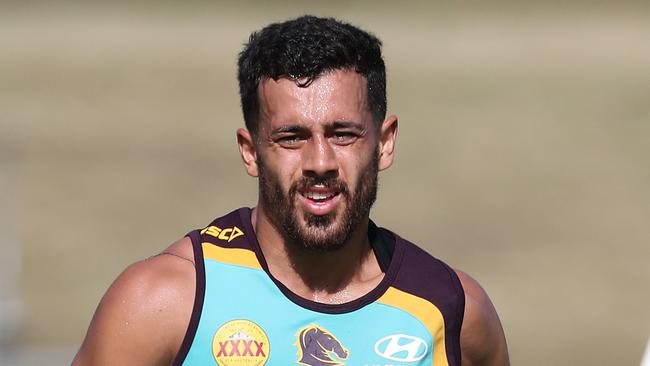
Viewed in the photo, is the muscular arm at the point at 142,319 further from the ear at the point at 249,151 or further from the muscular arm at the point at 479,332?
the muscular arm at the point at 479,332

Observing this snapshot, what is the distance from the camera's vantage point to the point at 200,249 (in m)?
3.83

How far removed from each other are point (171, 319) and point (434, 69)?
11.3 m

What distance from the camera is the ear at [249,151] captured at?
12.7ft

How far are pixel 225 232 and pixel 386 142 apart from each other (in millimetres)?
585

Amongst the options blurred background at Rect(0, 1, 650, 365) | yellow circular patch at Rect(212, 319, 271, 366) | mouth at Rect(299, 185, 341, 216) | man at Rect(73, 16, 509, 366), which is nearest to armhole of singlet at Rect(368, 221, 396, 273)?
man at Rect(73, 16, 509, 366)

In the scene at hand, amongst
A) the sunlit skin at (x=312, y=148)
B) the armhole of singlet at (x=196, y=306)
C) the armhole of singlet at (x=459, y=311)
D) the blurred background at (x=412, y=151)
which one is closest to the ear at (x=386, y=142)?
the sunlit skin at (x=312, y=148)

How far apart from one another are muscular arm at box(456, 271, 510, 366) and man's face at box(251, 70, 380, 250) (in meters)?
0.50

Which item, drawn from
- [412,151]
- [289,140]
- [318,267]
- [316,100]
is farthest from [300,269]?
[412,151]

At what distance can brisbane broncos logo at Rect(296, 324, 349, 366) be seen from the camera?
3.76m

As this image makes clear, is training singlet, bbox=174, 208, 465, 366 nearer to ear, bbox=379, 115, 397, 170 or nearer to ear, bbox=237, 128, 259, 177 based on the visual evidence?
ear, bbox=237, 128, 259, 177

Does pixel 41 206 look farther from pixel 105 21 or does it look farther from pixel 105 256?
pixel 105 21

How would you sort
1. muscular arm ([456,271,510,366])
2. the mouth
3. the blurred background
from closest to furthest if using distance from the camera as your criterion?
the mouth → muscular arm ([456,271,510,366]) → the blurred background

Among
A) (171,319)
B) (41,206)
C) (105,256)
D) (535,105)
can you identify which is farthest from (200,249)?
(535,105)

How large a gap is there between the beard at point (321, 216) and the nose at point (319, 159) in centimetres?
2
